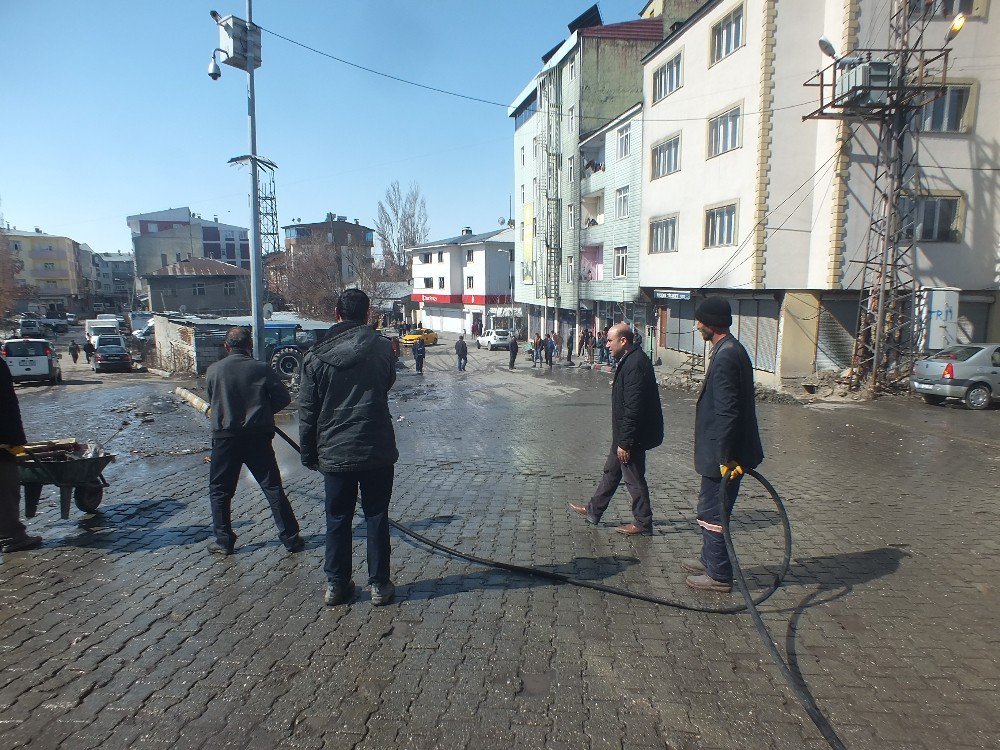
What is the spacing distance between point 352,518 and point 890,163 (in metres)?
17.7

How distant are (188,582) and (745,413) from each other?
3.80 meters

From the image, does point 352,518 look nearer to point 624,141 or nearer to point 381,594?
point 381,594

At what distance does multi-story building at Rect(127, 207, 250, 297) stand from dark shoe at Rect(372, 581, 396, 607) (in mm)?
86416

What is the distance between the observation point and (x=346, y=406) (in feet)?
11.8

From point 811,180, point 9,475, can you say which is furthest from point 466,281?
point 9,475

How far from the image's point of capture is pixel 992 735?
2.62 m

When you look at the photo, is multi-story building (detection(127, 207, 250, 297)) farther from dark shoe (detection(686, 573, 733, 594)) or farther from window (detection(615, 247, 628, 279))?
dark shoe (detection(686, 573, 733, 594))

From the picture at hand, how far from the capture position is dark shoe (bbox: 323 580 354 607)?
3.74 metres

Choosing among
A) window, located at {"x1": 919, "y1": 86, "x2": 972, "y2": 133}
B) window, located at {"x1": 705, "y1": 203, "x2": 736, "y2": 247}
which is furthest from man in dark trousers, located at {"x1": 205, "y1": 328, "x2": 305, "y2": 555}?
window, located at {"x1": 919, "y1": 86, "x2": 972, "y2": 133}

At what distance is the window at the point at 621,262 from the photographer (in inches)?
1108

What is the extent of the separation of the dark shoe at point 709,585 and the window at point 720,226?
1738 centimetres

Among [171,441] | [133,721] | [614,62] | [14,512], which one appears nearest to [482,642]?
[133,721]

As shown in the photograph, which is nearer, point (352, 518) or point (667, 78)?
point (352, 518)

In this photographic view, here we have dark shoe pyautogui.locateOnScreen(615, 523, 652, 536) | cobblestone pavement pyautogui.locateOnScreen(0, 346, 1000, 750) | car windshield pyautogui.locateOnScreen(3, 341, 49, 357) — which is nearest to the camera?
cobblestone pavement pyautogui.locateOnScreen(0, 346, 1000, 750)
